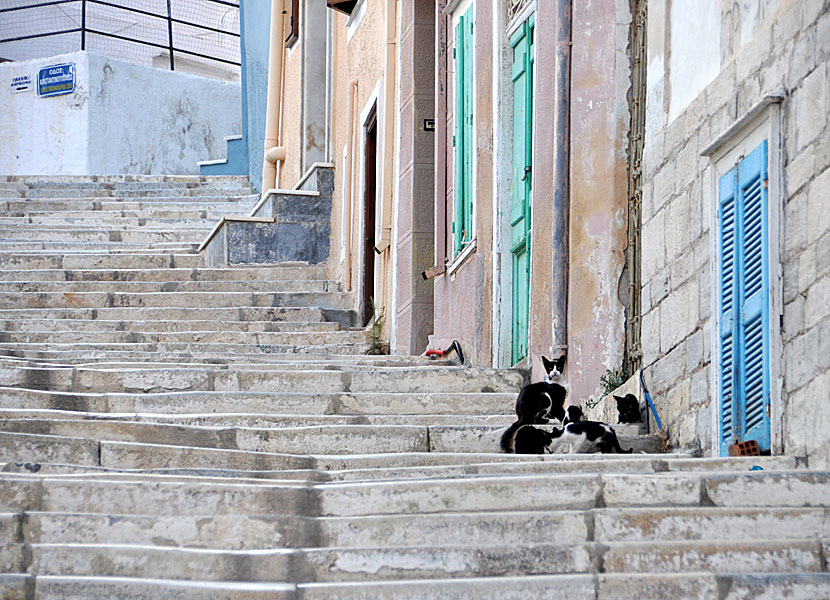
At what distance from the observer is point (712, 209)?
575cm

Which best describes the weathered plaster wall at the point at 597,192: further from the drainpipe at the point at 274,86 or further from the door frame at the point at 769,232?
the drainpipe at the point at 274,86

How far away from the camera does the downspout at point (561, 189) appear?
291 inches

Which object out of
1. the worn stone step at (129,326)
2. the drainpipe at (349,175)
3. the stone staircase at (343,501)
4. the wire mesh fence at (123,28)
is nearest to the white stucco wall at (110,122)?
the wire mesh fence at (123,28)

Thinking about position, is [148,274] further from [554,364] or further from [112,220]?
[554,364]

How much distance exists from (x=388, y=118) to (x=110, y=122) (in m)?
11.6

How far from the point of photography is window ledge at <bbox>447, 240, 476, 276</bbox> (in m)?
9.12

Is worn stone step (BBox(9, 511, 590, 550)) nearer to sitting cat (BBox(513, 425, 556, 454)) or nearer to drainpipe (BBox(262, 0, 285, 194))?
sitting cat (BBox(513, 425, 556, 454))

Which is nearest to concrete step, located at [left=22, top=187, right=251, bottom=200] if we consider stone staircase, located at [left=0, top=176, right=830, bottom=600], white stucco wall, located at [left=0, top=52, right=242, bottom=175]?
white stucco wall, located at [left=0, top=52, right=242, bottom=175]

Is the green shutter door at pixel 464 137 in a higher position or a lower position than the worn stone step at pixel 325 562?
higher

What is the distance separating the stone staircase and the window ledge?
149 cm

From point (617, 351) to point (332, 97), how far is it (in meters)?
8.14

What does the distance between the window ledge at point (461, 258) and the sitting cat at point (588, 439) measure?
3191 millimetres

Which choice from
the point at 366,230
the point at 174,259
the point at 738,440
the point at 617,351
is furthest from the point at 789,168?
the point at 174,259

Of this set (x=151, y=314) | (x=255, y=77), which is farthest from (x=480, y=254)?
(x=255, y=77)
